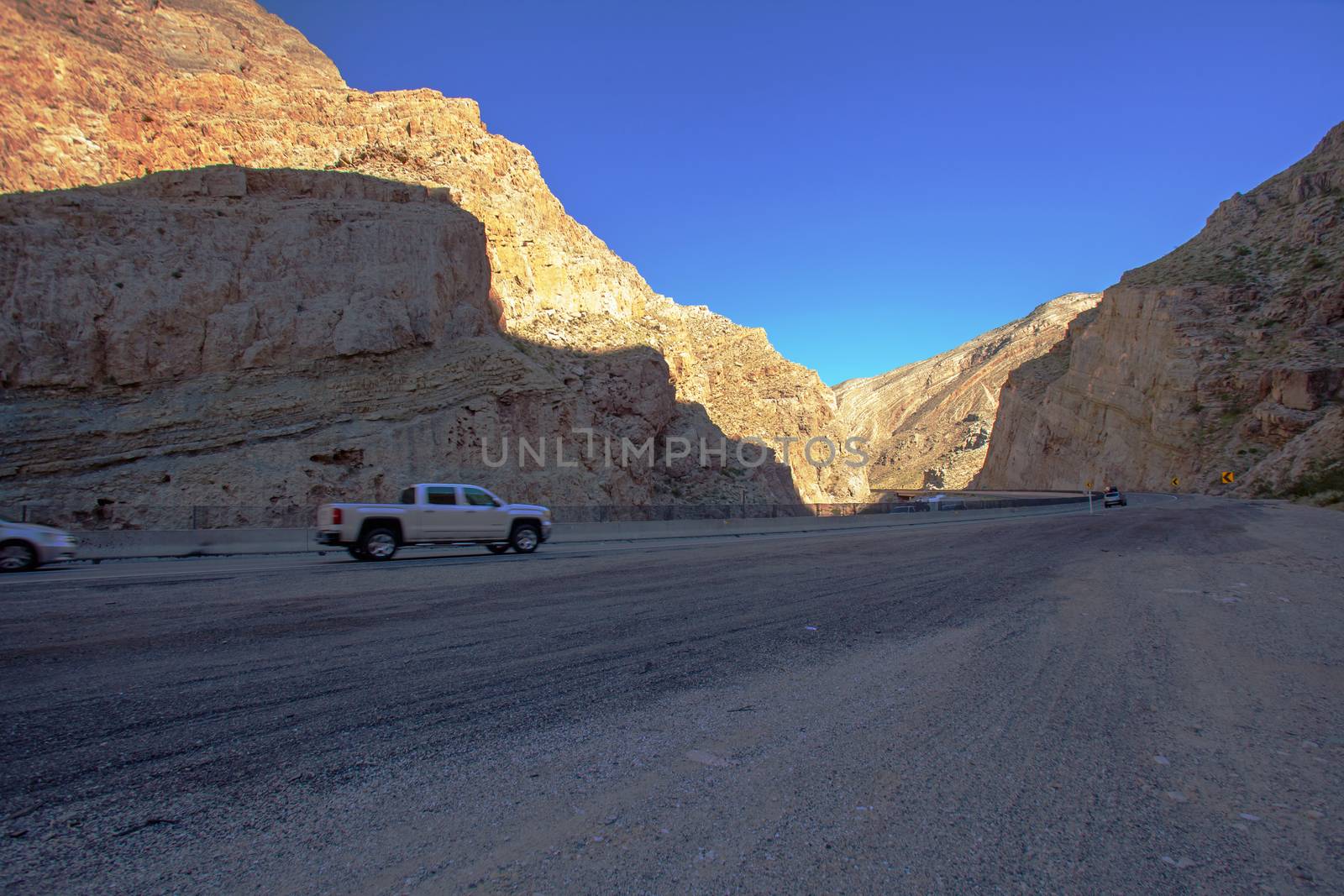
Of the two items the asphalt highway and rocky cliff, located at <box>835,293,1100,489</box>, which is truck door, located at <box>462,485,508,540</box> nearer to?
the asphalt highway

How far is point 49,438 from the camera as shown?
24.0 meters

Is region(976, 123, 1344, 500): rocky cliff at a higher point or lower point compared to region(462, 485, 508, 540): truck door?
higher

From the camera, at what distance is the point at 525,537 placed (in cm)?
1723

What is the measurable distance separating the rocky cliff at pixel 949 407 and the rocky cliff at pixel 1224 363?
116 ft

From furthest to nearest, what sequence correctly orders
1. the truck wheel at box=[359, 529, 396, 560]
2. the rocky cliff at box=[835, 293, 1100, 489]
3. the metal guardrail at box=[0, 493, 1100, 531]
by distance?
the rocky cliff at box=[835, 293, 1100, 489], the metal guardrail at box=[0, 493, 1100, 531], the truck wheel at box=[359, 529, 396, 560]

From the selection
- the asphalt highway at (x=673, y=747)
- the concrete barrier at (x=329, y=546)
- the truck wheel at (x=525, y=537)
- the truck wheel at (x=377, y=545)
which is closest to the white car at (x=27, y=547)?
the concrete barrier at (x=329, y=546)

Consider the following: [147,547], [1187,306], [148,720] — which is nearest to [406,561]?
[147,547]

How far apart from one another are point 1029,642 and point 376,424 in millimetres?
25049

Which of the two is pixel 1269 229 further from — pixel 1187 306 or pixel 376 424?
pixel 376 424

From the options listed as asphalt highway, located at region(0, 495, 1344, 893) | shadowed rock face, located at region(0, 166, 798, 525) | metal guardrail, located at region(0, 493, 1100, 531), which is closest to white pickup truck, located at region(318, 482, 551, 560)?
asphalt highway, located at region(0, 495, 1344, 893)

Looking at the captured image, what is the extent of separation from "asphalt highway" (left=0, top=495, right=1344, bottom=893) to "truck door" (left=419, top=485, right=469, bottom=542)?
7.12 metres

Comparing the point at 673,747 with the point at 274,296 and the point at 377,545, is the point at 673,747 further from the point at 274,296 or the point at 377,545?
the point at 274,296

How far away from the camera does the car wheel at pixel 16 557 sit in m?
13.2

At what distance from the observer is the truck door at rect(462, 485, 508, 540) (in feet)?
53.9
